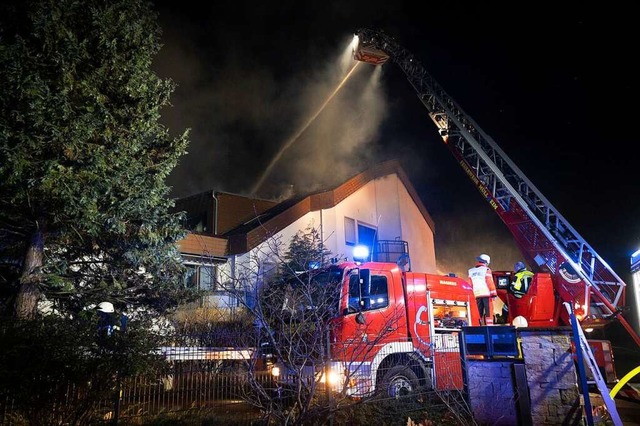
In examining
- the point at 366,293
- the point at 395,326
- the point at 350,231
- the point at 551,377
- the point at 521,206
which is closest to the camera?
the point at 551,377

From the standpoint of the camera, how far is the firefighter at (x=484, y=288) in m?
9.13

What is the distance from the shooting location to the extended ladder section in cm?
941

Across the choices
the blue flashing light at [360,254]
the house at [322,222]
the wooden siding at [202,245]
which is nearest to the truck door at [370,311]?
the blue flashing light at [360,254]

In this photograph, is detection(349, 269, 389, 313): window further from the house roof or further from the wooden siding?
the wooden siding

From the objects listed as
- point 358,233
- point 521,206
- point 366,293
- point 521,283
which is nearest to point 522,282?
point 521,283

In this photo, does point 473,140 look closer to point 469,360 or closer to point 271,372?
point 469,360

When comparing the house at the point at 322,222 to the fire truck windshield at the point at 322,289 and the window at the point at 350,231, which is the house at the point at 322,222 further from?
the fire truck windshield at the point at 322,289

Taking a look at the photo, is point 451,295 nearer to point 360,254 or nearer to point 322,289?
point 360,254

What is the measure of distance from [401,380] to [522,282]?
397cm

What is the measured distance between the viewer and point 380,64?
14.9 metres

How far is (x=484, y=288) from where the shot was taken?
29.9 ft

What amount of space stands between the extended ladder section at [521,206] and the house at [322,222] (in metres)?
5.36

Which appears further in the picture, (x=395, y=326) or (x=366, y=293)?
(x=395, y=326)

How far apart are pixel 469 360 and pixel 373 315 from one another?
1703 millimetres
